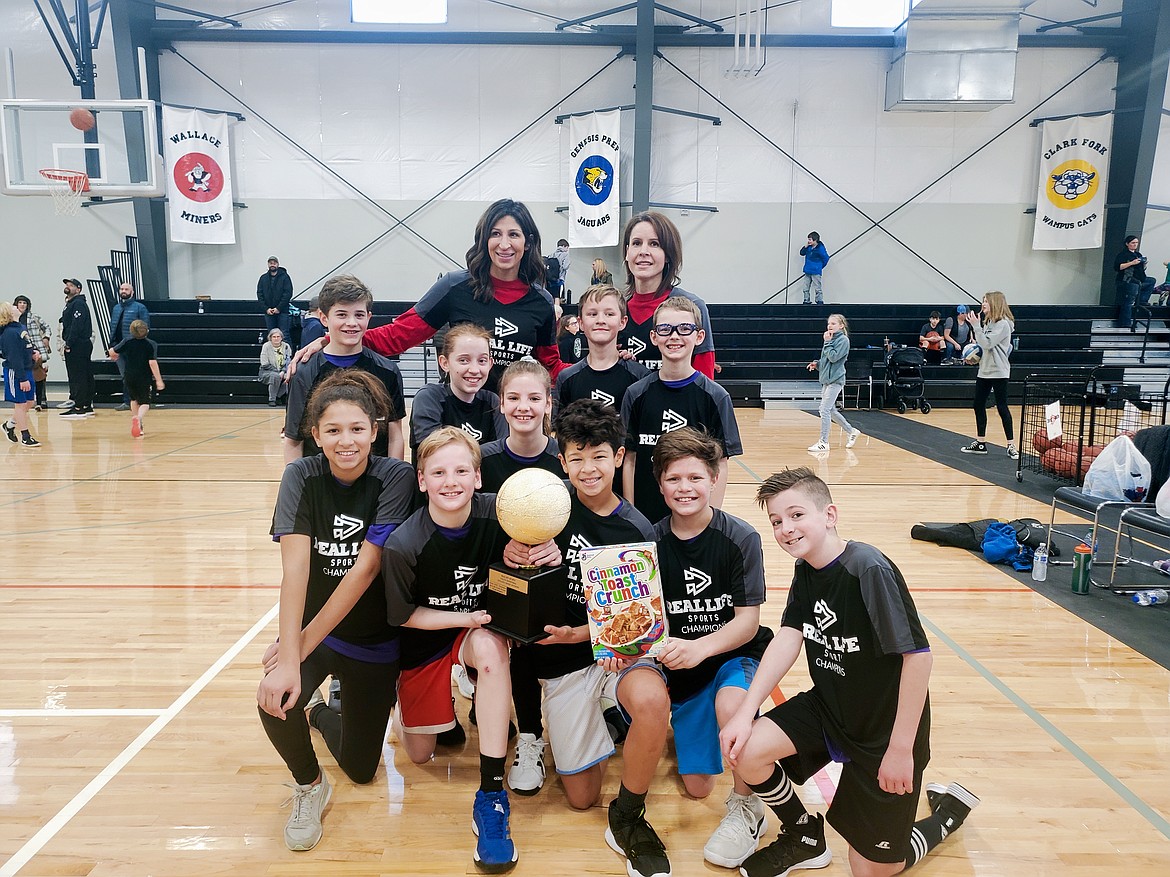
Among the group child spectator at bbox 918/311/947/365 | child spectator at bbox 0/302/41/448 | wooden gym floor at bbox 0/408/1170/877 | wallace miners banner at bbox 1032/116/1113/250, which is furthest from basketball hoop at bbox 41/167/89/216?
wallace miners banner at bbox 1032/116/1113/250

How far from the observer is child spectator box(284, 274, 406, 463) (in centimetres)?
332

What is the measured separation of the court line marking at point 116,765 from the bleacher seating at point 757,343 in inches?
432

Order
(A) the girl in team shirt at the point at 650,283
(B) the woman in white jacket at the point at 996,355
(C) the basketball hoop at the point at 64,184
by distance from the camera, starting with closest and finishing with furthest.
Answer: (A) the girl in team shirt at the point at 650,283 → (B) the woman in white jacket at the point at 996,355 → (C) the basketball hoop at the point at 64,184

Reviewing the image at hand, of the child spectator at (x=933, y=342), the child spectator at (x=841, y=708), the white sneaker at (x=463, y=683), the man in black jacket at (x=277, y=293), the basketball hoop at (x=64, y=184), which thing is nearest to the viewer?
the child spectator at (x=841, y=708)

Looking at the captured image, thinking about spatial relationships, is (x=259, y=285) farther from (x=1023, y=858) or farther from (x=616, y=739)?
(x=1023, y=858)

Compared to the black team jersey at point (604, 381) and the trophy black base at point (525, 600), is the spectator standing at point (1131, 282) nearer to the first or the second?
the black team jersey at point (604, 381)

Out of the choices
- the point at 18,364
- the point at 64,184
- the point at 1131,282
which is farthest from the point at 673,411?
the point at 1131,282

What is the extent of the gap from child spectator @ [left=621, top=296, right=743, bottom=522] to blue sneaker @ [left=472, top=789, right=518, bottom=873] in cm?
128

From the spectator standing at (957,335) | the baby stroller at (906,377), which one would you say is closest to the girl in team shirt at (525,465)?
the baby stroller at (906,377)

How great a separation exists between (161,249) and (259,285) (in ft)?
8.86

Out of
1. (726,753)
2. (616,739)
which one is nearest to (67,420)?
(616,739)

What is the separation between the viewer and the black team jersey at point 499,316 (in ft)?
11.9

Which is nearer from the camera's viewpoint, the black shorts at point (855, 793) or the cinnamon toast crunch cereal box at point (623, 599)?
the black shorts at point (855, 793)

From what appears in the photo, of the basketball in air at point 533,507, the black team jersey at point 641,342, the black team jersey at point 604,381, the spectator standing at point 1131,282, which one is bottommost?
the basketball in air at point 533,507
